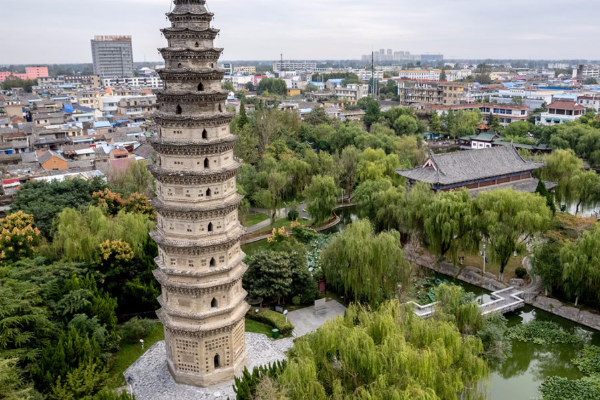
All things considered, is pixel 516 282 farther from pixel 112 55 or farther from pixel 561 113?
pixel 112 55

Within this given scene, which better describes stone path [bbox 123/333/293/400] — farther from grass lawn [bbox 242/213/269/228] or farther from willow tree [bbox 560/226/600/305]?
grass lawn [bbox 242/213/269/228]

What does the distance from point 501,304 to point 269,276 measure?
11.4 meters

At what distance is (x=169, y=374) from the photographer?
17.8 meters

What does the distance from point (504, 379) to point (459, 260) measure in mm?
9817

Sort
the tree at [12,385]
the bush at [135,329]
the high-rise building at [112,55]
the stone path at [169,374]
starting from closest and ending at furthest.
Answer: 1. the tree at [12,385]
2. the stone path at [169,374]
3. the bush at [135,329]
4. the high-rise building at [112,55]

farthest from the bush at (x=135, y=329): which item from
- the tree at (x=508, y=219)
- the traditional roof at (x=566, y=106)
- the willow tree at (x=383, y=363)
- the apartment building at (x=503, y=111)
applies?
the traditional roof at (x=566, y=106)

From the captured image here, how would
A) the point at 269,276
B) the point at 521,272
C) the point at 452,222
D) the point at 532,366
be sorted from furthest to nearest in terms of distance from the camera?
1. the point at 521,272
2. the point at 452,222
3. the point at 269,276
4. the point at 532,366

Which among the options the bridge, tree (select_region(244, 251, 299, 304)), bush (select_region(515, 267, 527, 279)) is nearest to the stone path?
tree (select_region(244, 251, 299, 304))

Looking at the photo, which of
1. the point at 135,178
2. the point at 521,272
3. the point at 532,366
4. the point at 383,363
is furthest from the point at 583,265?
the point at 135,178

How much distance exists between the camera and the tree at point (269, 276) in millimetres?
22562

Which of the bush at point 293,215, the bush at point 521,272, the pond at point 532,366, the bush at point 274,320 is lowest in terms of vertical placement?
the pond at point 532,366

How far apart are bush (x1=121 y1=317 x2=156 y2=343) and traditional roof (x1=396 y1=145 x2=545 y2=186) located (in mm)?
20465

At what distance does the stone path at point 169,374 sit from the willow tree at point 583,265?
13.3 m

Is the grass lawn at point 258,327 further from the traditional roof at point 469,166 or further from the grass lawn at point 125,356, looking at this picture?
the traditional roof at point 469,166
